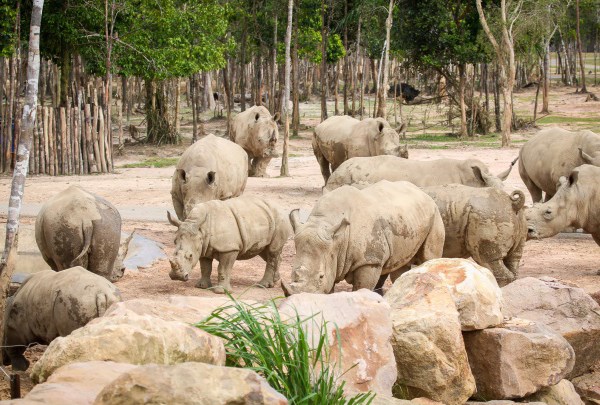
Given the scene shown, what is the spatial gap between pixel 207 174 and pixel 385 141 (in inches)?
239

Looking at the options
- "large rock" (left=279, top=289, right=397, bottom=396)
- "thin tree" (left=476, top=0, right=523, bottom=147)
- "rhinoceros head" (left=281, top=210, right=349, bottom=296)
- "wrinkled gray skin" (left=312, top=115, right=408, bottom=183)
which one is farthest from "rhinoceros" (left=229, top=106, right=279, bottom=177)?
"large rock" (left=279, top=289, right=397, bottom=396)

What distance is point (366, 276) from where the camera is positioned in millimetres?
9914

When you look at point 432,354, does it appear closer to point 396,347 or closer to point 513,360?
point 396,347

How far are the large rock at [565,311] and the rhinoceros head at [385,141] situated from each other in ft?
30.1

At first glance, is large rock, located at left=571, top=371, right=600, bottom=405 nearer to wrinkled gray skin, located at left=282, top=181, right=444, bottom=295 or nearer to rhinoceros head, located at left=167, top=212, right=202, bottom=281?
wrinkled gray skin, located at left=282, top=181, right=444, bottom=295

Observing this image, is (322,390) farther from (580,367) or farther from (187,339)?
(580,367)

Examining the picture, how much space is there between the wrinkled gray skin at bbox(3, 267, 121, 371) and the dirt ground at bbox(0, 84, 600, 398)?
461 mm

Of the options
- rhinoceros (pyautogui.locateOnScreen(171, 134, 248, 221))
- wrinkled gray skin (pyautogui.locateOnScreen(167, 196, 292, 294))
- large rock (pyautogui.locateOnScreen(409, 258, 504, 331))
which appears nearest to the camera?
large rock (pyautogui.locateOnScreen(409, 258, 504, 331))

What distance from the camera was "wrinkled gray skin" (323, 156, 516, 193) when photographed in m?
13.4

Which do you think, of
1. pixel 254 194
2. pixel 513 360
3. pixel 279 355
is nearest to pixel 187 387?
pixel 279 355

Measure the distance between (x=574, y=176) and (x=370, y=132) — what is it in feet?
21.8

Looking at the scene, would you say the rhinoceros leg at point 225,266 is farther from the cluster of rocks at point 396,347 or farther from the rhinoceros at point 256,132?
the rhinoceros at point 256,132

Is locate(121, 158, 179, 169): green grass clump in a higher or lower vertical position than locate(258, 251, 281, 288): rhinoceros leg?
higher

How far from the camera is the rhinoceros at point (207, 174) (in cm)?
1377
